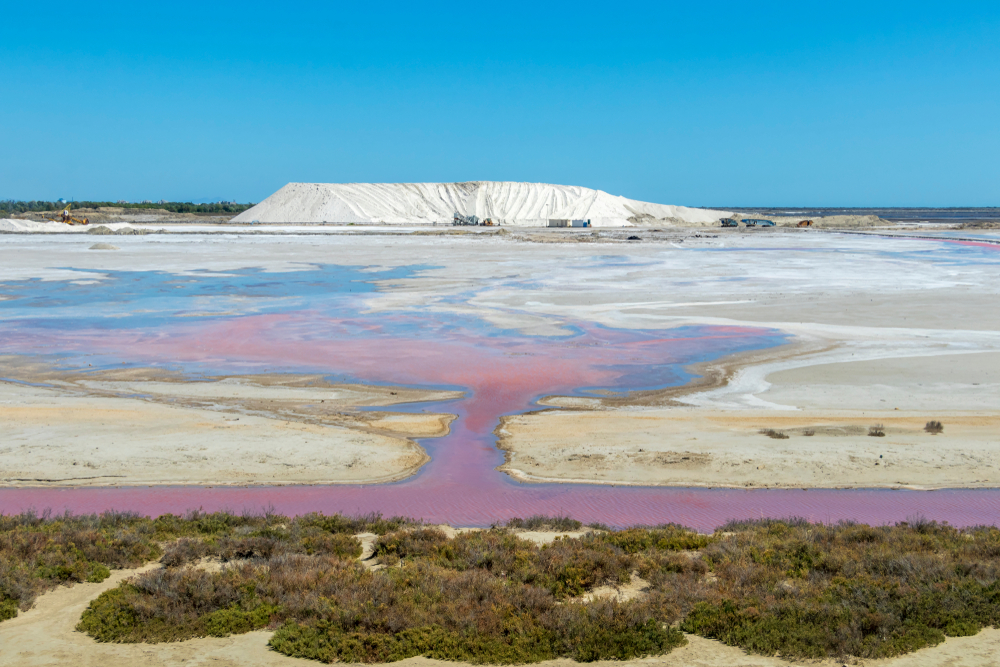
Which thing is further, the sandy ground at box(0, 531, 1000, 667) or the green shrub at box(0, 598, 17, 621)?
the green shrub at box(0, 598, 17, 621)

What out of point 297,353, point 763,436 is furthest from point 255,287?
point 763,436

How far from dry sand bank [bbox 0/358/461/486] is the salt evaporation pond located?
0.34 metres

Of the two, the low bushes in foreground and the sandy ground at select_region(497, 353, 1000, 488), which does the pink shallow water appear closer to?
the sandy ground at select_region(497, 353, 1000, 488)

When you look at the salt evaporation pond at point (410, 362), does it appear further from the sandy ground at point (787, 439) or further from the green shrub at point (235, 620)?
the green shrub at point (235, 620)

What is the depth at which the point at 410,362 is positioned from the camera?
1644 centimetres

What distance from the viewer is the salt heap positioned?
113 meters

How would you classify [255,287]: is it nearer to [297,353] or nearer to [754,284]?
[297,353]

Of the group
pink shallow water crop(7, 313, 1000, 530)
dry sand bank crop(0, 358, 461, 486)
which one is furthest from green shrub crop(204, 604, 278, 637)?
dry sand bank crop(0, 358, 461, 486)

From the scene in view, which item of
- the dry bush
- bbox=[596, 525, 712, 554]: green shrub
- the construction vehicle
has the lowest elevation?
the dry bush

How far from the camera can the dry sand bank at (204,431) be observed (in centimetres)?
1007

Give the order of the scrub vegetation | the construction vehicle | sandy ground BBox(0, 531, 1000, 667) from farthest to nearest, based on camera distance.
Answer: the construction vehicle → the scrub vegetation → sandy ground BBox(0, 531, 1000, 667)

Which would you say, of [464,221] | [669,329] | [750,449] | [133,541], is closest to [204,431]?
[133,541]

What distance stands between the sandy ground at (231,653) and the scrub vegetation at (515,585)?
82mm

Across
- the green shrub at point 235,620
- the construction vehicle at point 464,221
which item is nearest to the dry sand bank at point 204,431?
the green shrub at point 235,620
